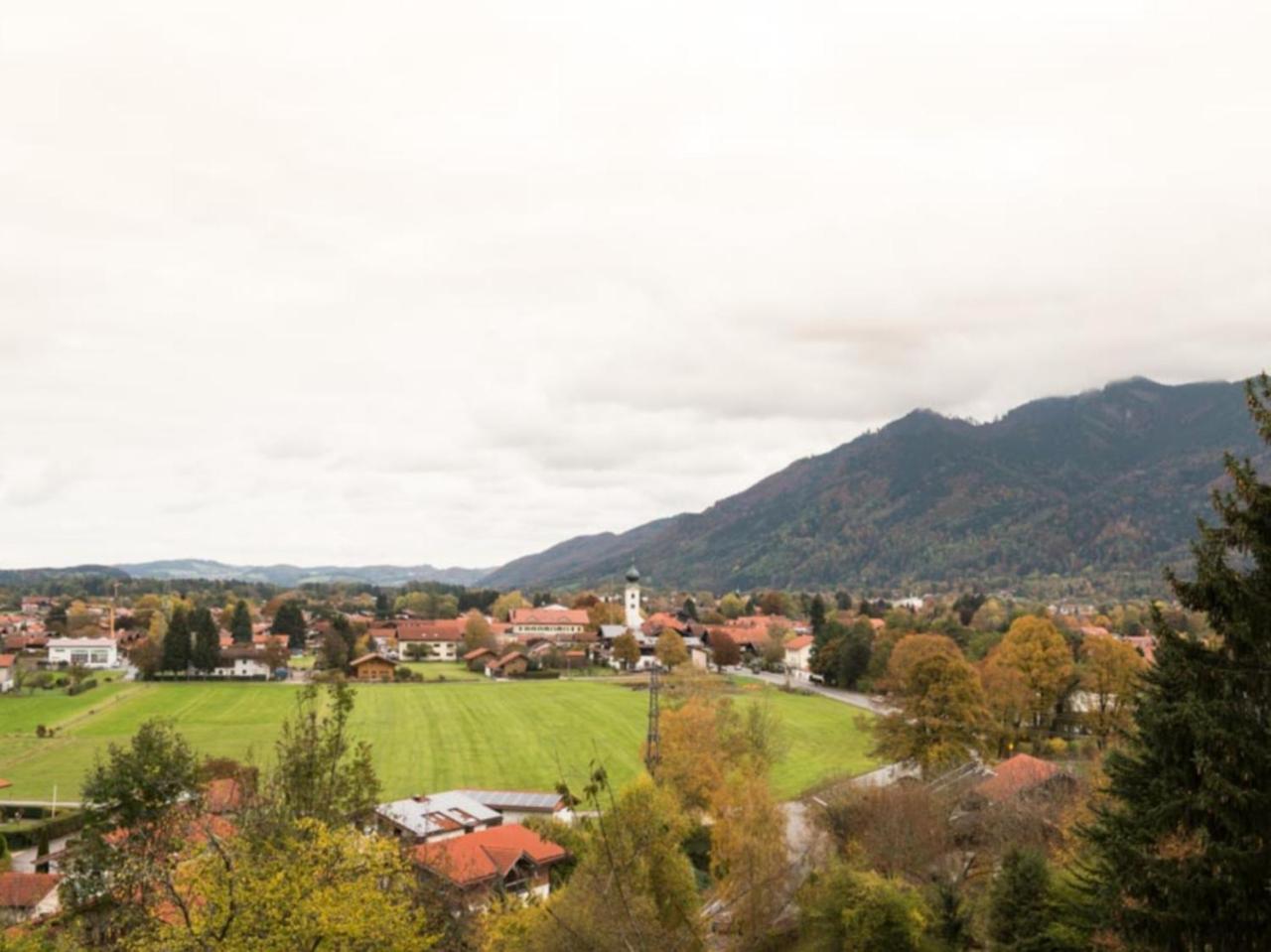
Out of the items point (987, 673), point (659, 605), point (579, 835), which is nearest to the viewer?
point (579, 835)

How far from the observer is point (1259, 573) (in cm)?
1092

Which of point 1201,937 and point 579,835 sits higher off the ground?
point 1201,937

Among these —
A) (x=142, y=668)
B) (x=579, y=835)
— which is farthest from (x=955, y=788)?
(x=142, y=668)

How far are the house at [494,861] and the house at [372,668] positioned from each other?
2315 inches

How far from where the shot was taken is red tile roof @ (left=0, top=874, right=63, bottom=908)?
26219mm

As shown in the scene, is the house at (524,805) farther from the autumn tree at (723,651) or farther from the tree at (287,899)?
the autumn tree at (723,651)

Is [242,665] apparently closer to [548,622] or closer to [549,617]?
[548,622]

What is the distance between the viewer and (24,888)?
87.7ft

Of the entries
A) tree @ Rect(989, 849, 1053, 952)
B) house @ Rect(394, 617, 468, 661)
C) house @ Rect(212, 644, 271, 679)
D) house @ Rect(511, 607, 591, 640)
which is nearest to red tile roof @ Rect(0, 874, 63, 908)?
tree @ Rect(989, 849, 1053, 952)

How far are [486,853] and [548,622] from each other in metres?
96.5

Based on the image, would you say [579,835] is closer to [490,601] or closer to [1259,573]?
[1259,573]

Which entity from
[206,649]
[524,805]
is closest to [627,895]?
Answer: [524,805]

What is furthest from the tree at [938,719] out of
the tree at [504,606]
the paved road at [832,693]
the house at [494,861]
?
the tree at [504,606]

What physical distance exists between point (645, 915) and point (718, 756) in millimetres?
14955
